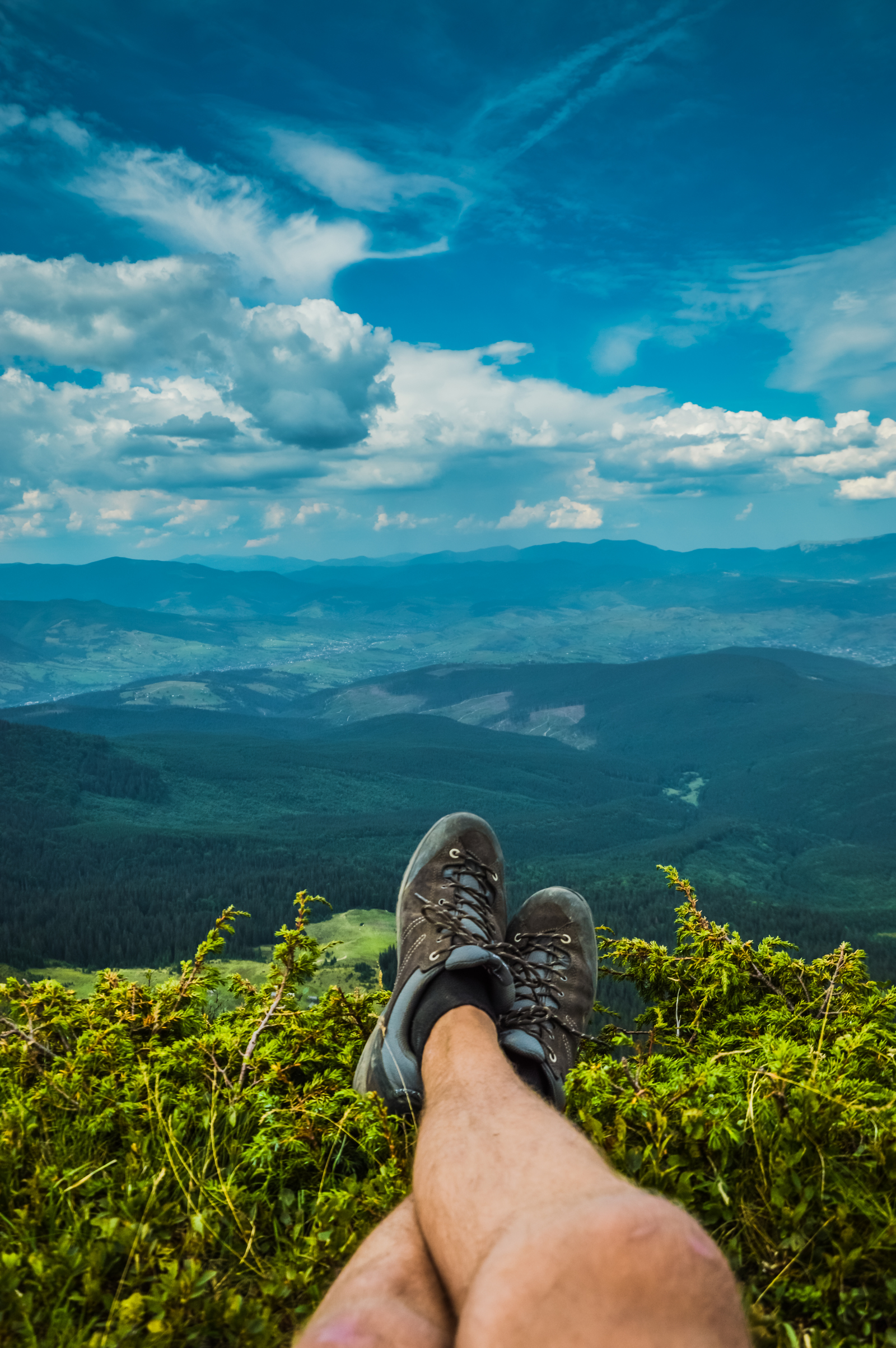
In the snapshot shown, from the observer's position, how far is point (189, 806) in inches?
6860

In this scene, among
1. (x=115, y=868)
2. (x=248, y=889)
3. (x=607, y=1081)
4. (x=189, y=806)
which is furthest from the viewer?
(x=189, y=806)

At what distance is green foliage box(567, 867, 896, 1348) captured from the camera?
1534mm

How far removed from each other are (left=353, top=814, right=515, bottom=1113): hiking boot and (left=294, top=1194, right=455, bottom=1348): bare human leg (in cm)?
87

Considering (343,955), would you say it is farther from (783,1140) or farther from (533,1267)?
(533,1267)

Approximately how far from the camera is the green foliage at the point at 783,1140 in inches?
60.4

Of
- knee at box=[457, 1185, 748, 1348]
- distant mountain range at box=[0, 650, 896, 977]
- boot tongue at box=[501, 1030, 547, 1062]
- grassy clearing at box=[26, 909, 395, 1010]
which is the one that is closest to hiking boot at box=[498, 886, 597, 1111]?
boot tongue at box=[501, 1030, 547, 1062]

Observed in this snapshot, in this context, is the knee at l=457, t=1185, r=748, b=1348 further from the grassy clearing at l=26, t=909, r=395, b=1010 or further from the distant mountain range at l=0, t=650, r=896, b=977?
the distant mountain range at l=0, t=650, r=896, b=977

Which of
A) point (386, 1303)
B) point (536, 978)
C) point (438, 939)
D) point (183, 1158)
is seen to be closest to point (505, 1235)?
point (386, 1303)

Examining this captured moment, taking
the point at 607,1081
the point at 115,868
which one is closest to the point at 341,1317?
the point at 607,1081

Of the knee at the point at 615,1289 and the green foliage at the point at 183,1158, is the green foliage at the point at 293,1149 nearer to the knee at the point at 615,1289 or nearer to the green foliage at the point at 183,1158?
the green foliage at the point at 183,1158

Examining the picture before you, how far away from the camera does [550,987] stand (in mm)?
3531

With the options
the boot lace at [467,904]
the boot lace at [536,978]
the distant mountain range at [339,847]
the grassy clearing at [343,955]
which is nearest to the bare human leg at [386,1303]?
the boot lace at [536,978]

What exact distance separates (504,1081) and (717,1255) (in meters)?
1.11

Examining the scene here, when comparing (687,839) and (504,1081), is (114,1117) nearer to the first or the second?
(504,1081)
